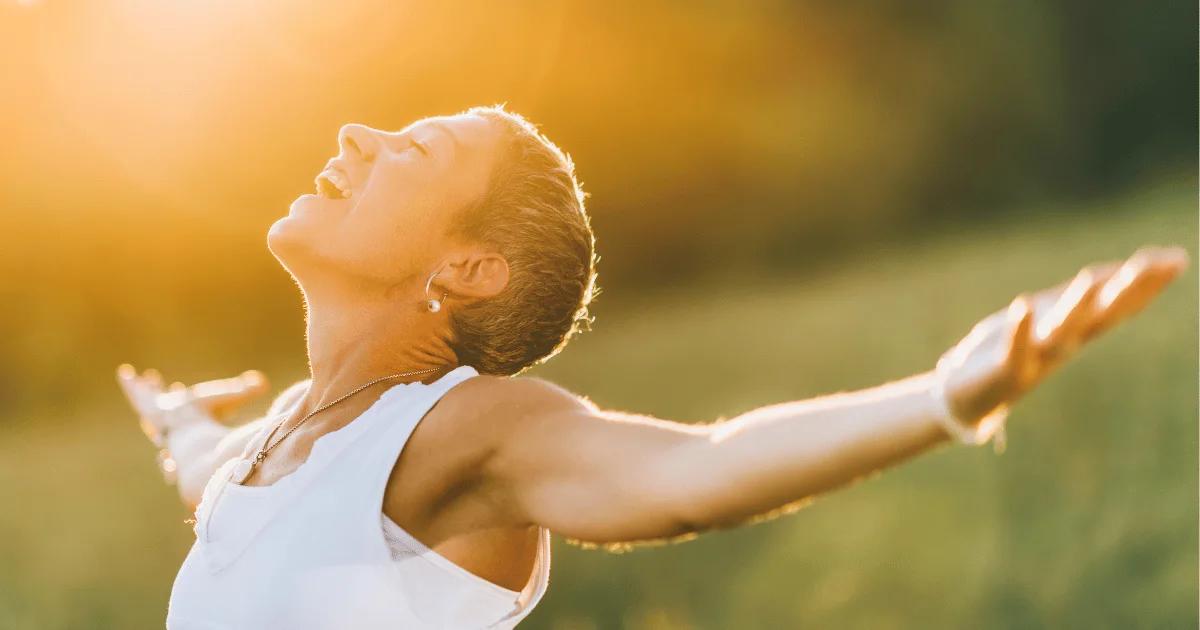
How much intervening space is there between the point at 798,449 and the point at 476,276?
3.00ft

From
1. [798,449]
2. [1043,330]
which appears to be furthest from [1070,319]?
[798,449]

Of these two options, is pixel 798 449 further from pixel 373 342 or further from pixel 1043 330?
pixel 373 342

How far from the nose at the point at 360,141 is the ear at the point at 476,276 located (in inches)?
11.8

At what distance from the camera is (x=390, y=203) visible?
2.14 meters

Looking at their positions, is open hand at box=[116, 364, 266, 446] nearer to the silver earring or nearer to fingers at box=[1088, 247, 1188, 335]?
the silver earring

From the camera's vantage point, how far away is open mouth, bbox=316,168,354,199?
223 centimetres

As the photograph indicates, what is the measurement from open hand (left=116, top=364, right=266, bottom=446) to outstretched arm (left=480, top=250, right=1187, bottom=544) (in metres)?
1.62

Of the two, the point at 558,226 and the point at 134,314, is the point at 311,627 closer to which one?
the point at 558,226

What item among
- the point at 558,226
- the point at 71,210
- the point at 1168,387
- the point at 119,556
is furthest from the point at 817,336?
the point at 71,210

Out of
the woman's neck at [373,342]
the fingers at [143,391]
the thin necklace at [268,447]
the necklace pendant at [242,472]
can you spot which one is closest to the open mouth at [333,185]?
the woman's neck at [373,342]

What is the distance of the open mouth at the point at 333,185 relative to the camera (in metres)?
2.23

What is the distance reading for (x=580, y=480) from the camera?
64.6 inches

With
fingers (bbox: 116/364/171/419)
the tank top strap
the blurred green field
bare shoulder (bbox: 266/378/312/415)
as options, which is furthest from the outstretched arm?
the blurred green field

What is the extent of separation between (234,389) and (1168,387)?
5154 mm
